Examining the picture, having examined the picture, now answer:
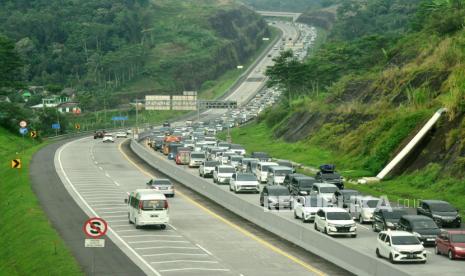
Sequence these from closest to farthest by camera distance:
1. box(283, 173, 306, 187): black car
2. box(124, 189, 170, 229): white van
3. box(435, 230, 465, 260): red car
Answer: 1. box(435, 230, 465, 260): red car
2. box(124, 189, 170, 229): white van
3. box(283, 173, 306, 187): black car

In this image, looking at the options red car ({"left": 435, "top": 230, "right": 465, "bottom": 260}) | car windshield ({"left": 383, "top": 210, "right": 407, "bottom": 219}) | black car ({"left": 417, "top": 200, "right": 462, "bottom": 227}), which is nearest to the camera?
red car ({"left": 435, "top": 230, "right": 465, "bottom": 260})

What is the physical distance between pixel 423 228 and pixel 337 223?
14.9ft

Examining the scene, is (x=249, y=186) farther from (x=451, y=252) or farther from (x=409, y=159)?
(x=451, y=252)

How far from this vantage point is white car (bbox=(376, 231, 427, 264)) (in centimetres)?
4181

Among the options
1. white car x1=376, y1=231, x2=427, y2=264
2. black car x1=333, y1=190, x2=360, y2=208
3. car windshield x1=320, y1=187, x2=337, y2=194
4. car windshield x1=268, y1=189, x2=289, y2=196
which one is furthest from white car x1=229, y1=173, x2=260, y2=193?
white car x1=376, y1=231, x2=427, y2=264

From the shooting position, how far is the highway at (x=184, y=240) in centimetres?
4269

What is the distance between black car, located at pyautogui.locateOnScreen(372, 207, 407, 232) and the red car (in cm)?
611

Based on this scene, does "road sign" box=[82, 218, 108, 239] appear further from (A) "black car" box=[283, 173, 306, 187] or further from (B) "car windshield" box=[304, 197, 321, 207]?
(A) "black car" box=[283, 173, 306, 187]

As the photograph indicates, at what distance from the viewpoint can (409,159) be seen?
7881 centimetres

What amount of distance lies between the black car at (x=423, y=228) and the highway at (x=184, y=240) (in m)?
6.35

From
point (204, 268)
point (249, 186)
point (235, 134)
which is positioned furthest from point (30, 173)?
point (235, 134)

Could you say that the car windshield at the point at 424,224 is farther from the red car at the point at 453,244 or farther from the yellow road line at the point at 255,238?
the yellow road line at the point at 255,238

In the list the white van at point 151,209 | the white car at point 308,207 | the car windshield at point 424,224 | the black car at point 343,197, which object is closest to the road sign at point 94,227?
the car windshield at point 424,224

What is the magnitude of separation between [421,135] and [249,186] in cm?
1661
